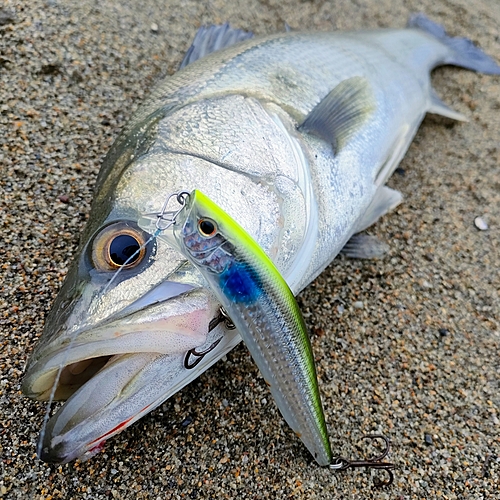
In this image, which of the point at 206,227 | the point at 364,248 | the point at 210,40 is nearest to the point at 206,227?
the point at 206,227

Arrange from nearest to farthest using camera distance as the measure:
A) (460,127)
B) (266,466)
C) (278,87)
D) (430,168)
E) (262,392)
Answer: (266,466)
(262,392)
(278,87)
(430,168)
(460,127)

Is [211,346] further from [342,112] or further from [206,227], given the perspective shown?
[342,112]

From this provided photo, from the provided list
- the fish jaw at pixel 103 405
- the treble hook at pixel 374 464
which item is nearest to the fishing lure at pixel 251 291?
the fish jaw at pixel 103 405

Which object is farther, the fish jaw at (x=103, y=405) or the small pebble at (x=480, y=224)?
the small pebble at (x=480, y=224)

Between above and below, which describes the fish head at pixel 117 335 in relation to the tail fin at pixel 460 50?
below

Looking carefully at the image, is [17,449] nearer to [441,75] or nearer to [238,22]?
[238,22]

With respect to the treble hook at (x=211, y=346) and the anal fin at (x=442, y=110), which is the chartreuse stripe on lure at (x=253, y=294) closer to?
the treble hook at (x=211, y=346)

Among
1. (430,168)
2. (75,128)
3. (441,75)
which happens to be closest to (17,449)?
(75,128)
